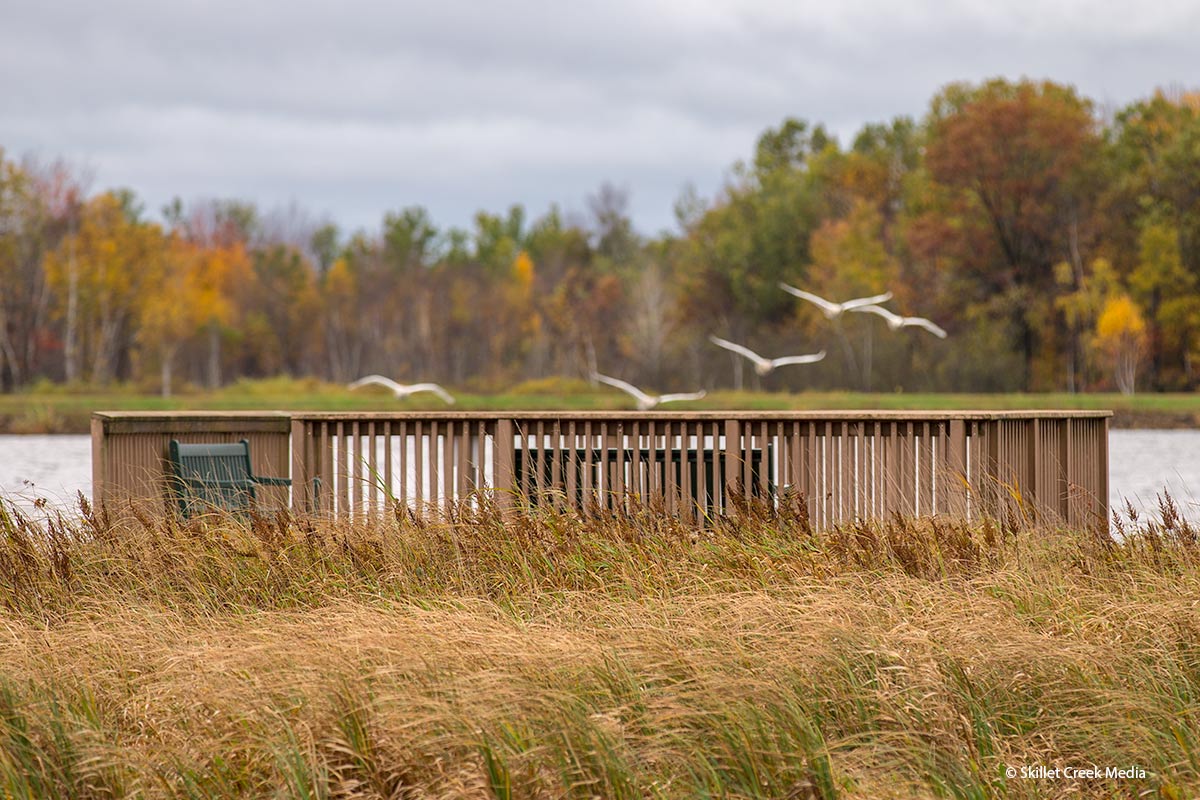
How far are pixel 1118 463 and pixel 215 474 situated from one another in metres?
Answer: 18.7

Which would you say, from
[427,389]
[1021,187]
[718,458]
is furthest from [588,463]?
[1021,187]

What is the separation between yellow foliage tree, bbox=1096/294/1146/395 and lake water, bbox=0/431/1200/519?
7648 mm

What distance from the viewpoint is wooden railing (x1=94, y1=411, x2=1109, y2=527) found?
803cm

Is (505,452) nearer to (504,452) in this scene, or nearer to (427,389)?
(504,452)

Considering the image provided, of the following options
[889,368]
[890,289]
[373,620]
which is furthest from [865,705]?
[890,289]

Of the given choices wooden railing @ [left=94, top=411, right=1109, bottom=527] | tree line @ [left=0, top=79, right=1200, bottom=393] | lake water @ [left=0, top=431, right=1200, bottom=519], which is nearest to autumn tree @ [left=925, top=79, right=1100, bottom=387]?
tree line @ [left=0, top=79, right=1200, bottom=393]

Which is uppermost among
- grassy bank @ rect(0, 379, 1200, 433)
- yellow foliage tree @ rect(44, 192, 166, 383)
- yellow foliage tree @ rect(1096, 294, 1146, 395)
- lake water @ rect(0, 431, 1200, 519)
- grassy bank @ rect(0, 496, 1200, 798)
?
yellow foliage tree @ rect(44, 192, 166, 383)

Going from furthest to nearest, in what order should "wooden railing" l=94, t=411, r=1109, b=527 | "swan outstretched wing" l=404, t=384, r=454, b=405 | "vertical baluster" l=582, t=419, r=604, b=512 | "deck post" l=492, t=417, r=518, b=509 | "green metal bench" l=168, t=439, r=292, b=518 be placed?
1. "swan outstretched wing" l=404, t=384, r=454, b=405
2. "deck post" l=492, t=417, r=518, b=509
3. "green metal bench" l=168, t=439, r=292, b=518
4. "wooden railing" l=94, t=411, r=1109, b=527
5. "vertical baluster" l=582, t=419, r=604, b=512

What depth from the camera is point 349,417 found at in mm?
8297

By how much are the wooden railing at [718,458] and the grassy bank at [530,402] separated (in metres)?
26.8

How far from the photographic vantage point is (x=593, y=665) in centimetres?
459

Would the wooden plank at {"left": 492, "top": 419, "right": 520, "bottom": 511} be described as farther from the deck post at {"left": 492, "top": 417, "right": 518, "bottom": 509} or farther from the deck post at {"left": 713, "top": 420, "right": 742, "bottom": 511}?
the deck post at {"left": 713, "top": 420, "right": 742, "bottom": 511}

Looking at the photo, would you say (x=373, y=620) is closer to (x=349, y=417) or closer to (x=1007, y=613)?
(x=1007, y=613)

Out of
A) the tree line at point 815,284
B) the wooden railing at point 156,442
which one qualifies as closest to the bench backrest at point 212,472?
the wooden railing at point 156,442
